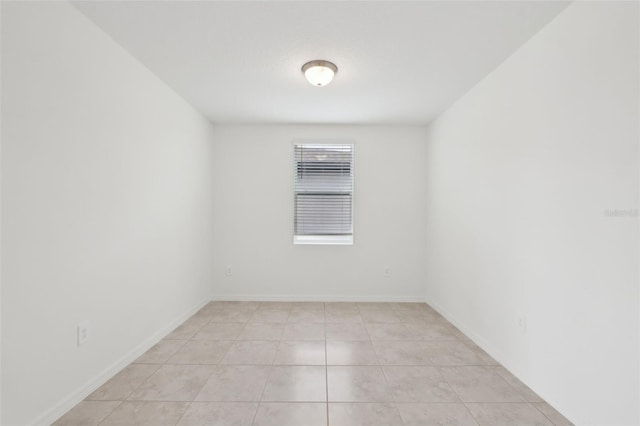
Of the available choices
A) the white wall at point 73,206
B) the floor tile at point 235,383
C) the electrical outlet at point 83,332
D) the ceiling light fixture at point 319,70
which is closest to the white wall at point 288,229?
the white wall at point 73,206

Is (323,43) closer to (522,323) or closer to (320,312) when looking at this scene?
(522,323)

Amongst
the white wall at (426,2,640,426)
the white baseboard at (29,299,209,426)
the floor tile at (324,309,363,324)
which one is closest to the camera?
the white wall at (426,2,640,426)

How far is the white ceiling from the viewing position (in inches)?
71.1

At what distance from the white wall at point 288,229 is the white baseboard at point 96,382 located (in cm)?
133

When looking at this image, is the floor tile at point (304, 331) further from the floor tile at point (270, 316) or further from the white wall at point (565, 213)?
the white wall at point (565, 213)

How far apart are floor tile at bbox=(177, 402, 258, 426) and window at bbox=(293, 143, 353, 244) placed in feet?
8.12

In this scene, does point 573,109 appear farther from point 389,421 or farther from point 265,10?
point 389,421

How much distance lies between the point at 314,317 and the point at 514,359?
1.96 m

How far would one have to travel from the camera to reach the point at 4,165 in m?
1.42

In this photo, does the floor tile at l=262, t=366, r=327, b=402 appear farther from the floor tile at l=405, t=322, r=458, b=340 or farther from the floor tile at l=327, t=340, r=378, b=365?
the floor tile at l=405, t=322, r=458, b=340

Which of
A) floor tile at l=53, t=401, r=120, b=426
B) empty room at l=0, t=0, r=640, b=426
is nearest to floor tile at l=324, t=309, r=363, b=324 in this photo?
empty room at l=0, t=0, r=640, b=426

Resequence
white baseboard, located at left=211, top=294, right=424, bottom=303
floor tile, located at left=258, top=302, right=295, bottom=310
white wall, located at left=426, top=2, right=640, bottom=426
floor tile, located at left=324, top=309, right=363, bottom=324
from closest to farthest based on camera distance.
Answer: white wall, located at left=426, top=2, right=640, bottom=426 → floor tile, located at left=324, top=309, right=363, bottom=324 → floor tile, located at left=258, top=302, right=295, bottom=310 → white baseboard, located at left=211, top=294, right=424, bottom=303

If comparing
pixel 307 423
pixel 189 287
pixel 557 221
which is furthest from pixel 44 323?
pixel 557 221

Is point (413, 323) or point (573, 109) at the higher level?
point (573, 109)
